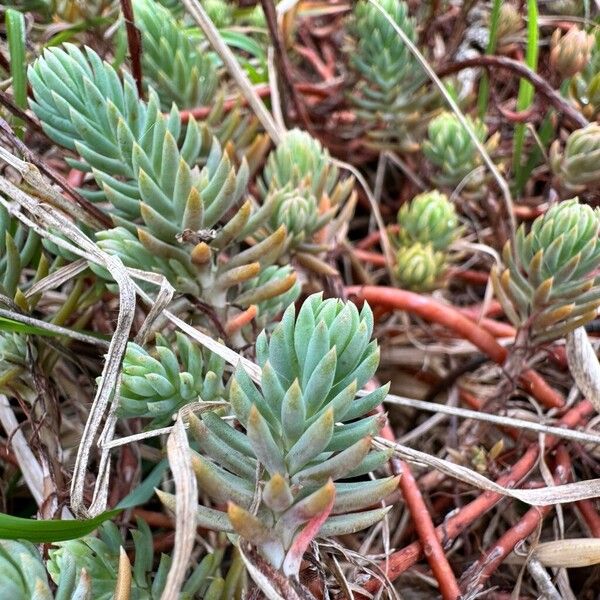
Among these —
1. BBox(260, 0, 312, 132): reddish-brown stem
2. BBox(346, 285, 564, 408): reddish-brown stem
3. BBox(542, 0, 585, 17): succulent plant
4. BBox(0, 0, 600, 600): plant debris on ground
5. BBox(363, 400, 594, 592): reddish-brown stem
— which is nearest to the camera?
BBox(0, 0, 600, 600): plant debris on ground

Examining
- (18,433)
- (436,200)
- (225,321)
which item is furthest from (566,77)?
(18,433)

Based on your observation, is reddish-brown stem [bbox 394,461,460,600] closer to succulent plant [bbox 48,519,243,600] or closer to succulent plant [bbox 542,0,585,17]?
succulent plant [bbox 48,519,243,600]

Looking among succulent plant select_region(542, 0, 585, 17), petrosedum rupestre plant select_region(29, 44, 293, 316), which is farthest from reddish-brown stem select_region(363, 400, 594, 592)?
succulent plant select_region(542, 0, 585, 17)

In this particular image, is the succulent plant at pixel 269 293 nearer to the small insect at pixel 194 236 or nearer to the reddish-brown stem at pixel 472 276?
the small insect at pixel 194 236

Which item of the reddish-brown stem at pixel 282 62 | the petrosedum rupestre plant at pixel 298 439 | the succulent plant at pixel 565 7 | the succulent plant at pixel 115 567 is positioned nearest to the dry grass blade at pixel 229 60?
the reddish-brown stem at pixel 282 62

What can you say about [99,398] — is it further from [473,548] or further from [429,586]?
[473,548]

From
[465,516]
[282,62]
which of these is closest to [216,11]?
[282,62]
